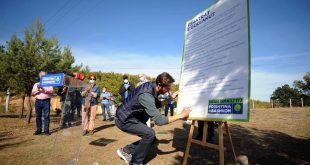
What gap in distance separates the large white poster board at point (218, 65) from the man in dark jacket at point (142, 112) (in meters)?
0.38

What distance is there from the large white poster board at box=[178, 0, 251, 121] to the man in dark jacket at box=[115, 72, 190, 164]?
382 mm

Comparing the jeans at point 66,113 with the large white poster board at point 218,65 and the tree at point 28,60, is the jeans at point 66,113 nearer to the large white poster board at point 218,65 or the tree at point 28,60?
the large white poster board at point 218,65

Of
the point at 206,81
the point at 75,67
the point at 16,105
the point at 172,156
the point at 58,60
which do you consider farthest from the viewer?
the point at 16,105

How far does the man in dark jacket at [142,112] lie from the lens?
346 centimetres

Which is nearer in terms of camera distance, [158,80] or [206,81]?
[206,81]

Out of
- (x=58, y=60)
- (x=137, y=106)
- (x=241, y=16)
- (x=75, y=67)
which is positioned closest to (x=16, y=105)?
(x=75, y=67)

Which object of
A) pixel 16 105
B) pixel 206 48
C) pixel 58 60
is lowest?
pixel 16 105

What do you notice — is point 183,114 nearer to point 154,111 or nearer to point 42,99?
point 154,111

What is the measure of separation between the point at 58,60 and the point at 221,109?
625 inches

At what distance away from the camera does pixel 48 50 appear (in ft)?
Answer: 49.6

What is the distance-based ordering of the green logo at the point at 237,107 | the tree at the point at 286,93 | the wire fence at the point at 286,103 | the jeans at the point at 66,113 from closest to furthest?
the green logo at the point at 237,107, the jeans at the point at 66,113, the wire fence at the point at 286,103, the tree at the point at 286,93

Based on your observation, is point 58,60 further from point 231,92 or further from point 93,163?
point 231,92

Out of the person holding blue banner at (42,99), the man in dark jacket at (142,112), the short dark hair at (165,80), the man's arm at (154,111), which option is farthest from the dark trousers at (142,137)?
the person holding blue banner at (42,99)

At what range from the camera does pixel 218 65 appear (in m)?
3.13
